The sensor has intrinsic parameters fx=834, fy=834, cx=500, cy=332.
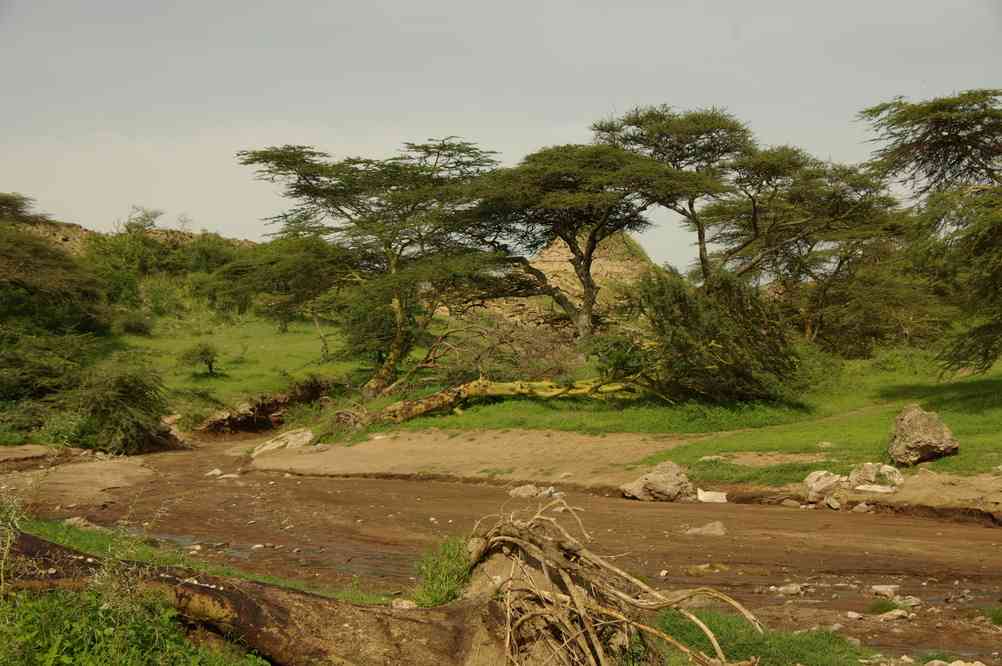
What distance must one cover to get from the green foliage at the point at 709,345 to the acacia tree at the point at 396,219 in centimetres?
712

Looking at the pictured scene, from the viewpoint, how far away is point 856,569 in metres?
9.61

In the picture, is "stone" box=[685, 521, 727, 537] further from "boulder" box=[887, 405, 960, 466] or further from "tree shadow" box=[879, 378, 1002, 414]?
"tree shadow" box=[879, 378, 1002, 414]

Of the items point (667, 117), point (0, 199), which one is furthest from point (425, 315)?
point (0, 199)

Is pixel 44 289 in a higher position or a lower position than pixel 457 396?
higher

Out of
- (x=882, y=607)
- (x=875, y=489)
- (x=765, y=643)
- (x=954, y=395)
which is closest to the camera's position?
(x=765, y=643)

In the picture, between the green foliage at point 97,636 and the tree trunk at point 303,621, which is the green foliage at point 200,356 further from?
the green foliage at point 97,636

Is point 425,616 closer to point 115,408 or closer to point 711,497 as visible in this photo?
Answer: point 711,497

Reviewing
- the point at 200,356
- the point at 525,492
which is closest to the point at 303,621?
the point at 525,492

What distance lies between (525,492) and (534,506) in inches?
67.6

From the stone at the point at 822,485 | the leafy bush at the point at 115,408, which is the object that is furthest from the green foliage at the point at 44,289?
the stone at the point at 822,485

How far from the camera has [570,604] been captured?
15.0ft

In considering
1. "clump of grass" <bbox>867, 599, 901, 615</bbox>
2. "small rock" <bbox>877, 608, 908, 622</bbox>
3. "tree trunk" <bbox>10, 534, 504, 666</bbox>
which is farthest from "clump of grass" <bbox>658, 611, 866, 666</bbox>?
"tree trunk" <bbox>10, 534, 504, 666</bbox>

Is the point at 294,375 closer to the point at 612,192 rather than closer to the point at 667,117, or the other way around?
the point at 612,192

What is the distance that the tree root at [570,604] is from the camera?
4391mm
